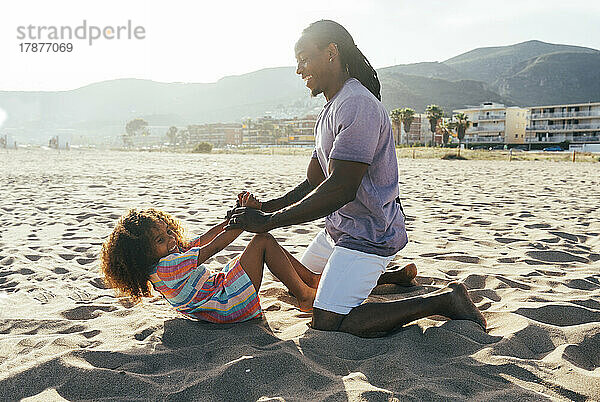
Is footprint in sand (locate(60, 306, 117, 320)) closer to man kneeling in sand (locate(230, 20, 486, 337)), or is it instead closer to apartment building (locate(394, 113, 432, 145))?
man kneeling in sand (locate(230, 20, 486, 337))

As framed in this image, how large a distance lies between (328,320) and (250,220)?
67 cm

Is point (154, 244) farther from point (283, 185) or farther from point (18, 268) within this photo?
point (283, 185)

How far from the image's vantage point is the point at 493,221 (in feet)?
19.3

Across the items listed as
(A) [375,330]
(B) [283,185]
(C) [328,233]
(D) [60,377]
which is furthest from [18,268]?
(B) [283,185]

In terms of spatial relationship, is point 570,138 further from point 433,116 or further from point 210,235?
point 210,235

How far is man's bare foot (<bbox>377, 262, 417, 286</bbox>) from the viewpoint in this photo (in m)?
3.27

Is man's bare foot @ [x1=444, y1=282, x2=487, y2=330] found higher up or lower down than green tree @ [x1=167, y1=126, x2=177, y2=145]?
lower down

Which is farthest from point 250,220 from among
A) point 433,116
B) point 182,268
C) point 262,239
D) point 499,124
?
point 499,124

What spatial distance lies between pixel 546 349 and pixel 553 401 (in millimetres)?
509

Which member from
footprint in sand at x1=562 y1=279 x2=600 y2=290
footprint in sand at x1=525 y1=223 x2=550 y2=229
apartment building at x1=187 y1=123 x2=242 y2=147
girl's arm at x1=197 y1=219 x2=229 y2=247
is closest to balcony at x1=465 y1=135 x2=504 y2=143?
apartment building at x1=187 y1=123 x2=242 y2=147

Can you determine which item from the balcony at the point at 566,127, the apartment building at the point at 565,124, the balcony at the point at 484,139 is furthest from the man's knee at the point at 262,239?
the balcony at the point at 484,139

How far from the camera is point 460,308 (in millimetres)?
2551

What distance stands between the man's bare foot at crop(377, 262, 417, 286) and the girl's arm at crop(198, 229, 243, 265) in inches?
44.7

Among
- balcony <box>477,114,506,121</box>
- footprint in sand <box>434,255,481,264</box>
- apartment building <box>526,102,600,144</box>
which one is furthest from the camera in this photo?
balcony <box>477,114,506,121</box>
